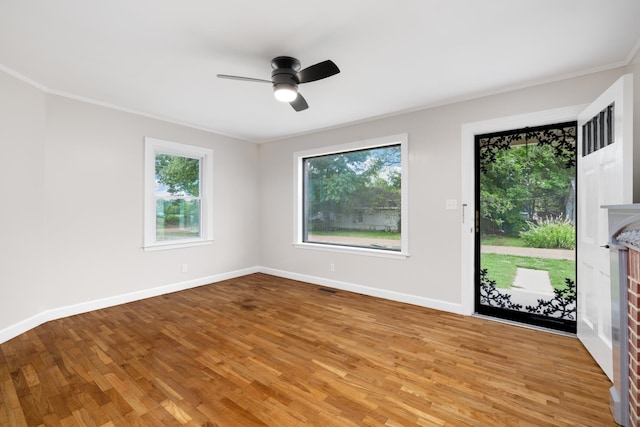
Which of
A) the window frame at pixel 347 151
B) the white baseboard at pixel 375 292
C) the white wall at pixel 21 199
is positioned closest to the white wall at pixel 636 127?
the white baseboard at pixel 375 292

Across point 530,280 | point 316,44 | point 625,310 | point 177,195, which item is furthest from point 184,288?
point 625,310

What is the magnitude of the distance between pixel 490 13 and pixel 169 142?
13.5 ft

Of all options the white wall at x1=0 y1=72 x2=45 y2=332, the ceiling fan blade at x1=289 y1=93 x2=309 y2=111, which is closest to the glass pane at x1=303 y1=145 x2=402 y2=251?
the ceiling fan blade at x1=289 y1=93 x2=309 y2=111

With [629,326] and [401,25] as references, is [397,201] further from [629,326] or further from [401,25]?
[629,326]

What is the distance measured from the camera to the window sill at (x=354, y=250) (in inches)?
157

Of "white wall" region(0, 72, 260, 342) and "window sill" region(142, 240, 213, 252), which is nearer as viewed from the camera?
"white wall" region(0, 72, 260, 342)

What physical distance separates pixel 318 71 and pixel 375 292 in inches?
120

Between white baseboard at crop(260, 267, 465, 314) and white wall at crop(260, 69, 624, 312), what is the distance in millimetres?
12

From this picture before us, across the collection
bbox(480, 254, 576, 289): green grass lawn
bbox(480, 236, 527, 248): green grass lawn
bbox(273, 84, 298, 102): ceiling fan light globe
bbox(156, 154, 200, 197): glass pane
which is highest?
bbox(273, 84, 298, 102): ceiling fan light globe

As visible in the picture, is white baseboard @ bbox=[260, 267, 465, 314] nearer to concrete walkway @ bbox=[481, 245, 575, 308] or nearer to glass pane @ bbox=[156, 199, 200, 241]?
concrete walkway @ bbox=[481, 245, 575, 308]

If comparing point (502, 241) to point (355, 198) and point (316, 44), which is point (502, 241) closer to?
point (355, 198)

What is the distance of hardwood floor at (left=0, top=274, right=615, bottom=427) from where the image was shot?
5.87 ft

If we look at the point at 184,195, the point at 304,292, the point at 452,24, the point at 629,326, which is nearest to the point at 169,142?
the point at 184,195

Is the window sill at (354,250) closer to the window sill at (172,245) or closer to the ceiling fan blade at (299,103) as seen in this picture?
the window sill at (172,245)
